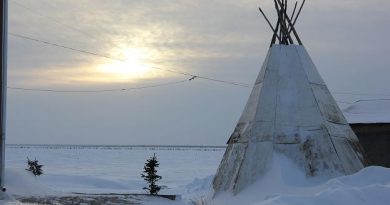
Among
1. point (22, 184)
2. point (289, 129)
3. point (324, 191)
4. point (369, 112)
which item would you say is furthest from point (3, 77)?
point (369, 112)

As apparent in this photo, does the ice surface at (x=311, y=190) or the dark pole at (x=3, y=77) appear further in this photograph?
the dark pole at (x=3, y=77)

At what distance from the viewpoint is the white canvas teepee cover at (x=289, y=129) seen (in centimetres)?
1243

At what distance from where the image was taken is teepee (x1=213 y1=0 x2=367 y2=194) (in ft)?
40.8

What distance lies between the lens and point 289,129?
42.0 feet

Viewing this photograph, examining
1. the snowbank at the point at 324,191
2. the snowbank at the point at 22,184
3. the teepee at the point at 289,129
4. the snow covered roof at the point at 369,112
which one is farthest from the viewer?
the snow covered roof at the point at 369,112

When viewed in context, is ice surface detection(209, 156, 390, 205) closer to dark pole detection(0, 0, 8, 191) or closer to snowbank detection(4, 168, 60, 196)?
snowbank detection(4, 168, 60, 196)

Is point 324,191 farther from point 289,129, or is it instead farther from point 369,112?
point 369,112

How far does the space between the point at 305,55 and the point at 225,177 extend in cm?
391

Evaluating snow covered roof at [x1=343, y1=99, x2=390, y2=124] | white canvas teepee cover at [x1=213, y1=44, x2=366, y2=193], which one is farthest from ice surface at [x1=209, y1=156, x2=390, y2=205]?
snow covered roof at [x1=343, y1=99, x2=390, y2=124]

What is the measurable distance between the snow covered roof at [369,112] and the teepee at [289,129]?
4.22 meters

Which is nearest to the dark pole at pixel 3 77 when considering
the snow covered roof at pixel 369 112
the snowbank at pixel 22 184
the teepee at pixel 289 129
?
the snowbank at pixel 22 184

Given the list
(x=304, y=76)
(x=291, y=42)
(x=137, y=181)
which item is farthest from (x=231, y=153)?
(x=137, y=181)

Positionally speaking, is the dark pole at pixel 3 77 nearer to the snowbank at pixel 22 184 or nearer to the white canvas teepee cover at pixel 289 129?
the snowbank at pixel 22 184

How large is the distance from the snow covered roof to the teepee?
4216mm
